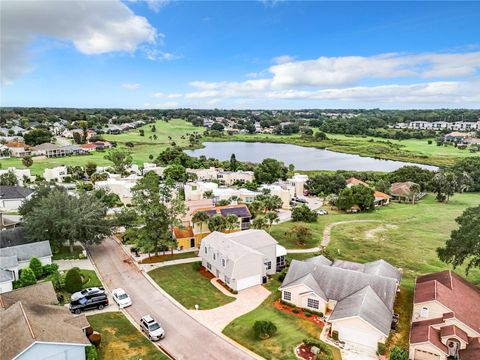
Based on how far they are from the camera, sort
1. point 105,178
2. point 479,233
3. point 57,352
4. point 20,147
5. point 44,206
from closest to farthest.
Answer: point 57,352 → point 479,233 → point 44,206 → point 105,178 → point 20,147

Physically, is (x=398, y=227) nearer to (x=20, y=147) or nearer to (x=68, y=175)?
(x=68, y=175)

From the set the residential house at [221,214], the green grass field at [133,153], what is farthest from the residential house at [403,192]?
the green grass field at [133,153]

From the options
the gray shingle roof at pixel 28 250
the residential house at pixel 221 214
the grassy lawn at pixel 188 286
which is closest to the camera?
the grassy lawn at pixel 188 286

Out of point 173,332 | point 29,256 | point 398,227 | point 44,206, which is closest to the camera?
point 173,332

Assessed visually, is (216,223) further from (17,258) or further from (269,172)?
(269,172)

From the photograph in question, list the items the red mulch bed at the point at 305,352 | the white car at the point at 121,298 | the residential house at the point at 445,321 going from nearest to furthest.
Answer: the red mulch bed at the point at 305,352
the residential house at the point at 445,321
the white car at the point at 121,298

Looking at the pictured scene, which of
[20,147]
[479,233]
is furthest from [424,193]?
[20,147]

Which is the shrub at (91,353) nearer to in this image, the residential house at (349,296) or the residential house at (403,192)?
the residential house at (349,296)

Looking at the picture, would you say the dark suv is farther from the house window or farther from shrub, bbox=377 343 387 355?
shrub, bbox=377 343 387 355
